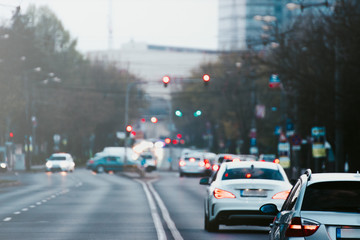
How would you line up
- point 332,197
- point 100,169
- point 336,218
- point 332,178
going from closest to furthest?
point 336,218 < point 332,197 < point 332,178 < point 100,169

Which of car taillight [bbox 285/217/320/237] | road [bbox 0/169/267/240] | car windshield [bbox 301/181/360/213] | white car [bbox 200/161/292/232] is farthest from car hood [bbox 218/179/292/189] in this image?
car taillight [bbox 285/217/320/237]

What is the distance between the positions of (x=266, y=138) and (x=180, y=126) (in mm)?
75498

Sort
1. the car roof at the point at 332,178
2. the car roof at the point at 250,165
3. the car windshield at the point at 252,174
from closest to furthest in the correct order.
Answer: the car roof at the point at 332,178 → the car windshield at the point at 252,174 → the car roof at the point at 250,165

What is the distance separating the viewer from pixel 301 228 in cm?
957

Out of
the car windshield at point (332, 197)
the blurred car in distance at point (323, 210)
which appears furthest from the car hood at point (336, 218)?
the car windshield at point (332, 197)

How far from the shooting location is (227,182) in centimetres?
1953

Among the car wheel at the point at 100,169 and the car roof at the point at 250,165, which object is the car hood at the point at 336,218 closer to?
the car roof at the point at 250,165

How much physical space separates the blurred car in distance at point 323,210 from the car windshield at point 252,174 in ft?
30.4

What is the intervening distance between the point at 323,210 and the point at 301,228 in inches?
13.3

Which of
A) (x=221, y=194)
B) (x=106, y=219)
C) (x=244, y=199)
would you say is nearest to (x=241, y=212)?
(x=244, y=199)

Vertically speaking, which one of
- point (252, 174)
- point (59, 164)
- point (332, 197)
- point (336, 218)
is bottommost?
point (59, 164)

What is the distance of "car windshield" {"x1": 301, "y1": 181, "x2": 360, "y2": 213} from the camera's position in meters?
9.86

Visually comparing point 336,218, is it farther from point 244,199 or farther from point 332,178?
point 244,199

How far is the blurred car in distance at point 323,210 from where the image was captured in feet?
31.2
